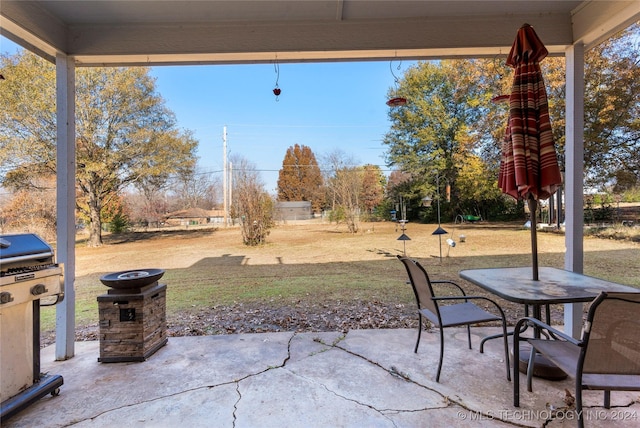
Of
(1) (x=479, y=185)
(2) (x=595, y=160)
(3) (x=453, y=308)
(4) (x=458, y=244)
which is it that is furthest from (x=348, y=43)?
(1) (x=479, y=185)

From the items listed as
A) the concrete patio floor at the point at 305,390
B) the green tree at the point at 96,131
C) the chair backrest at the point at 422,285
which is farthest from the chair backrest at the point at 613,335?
the green tree at the point at 96,131

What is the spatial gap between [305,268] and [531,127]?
525cm

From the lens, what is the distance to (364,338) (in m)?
2.69

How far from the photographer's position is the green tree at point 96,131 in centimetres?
814

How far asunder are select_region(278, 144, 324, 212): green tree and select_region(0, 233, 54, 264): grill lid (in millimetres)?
9090

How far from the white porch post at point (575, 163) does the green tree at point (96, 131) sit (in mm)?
11009

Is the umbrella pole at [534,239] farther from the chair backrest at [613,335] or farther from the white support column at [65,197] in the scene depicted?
the white support column at [65,197]

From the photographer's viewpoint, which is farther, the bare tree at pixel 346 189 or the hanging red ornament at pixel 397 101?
the bare tree at pixel 346 189

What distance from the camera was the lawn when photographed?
11.8ft

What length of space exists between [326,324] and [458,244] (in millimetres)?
6102

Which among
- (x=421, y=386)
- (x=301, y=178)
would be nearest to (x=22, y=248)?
(x=421, y=386)

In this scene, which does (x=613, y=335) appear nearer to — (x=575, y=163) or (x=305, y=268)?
(x=575, y=163)

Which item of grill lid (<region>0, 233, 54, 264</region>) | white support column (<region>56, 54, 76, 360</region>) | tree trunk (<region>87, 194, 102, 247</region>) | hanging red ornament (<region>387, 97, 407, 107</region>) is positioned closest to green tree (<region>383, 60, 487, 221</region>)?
hanging red ornament (<region>387, 97, 407, 107</region>)

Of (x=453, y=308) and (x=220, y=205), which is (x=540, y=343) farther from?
(x=220, y=205)
